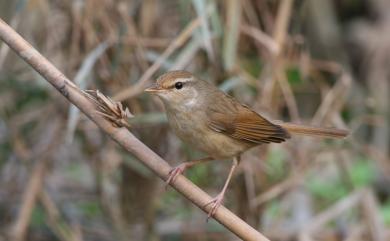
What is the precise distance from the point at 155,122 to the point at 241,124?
0.81 m

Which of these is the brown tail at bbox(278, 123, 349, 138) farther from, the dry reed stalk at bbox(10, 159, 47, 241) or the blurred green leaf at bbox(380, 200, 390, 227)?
the blurred green leaf at bbox(380, 200, 390, 227)

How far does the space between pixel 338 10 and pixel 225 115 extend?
348 centimetres

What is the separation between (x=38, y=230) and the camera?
15.8 feet

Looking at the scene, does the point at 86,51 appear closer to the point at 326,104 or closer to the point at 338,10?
the point at 326,104

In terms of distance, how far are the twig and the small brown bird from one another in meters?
0.57

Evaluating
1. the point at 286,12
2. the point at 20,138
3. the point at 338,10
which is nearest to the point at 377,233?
the point at 286,12

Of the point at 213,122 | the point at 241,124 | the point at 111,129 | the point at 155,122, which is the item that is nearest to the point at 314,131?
the point at 241,124

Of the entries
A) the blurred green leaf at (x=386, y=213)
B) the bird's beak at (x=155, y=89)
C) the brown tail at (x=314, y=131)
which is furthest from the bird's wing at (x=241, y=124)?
the blurred green leaf at (x=386, y=213)

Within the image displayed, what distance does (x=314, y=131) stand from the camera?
11.4ft

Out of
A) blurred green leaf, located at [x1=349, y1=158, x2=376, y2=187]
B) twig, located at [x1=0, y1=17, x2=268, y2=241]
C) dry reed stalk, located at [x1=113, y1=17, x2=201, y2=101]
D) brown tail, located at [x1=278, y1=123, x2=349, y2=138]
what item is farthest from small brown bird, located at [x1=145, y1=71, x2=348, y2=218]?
blurred green leaf, located at [x1=349, y1=158, x2=376, y2=187]

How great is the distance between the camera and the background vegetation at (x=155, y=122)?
401 centimetres

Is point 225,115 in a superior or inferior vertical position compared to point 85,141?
inferior

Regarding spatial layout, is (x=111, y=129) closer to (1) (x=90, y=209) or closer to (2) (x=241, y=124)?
(2) (x=241, y=124)

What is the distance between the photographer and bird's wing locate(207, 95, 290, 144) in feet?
10.9
